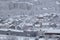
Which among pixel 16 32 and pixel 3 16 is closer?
pixel 16 32

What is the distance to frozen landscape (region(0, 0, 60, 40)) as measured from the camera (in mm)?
1327

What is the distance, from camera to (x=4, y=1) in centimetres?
198

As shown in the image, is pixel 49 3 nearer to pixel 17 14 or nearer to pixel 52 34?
pixel 17 14

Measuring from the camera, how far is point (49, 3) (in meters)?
1.99

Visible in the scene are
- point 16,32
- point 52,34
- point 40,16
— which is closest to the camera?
point 52,34

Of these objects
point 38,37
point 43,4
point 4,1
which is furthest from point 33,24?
point 4,1

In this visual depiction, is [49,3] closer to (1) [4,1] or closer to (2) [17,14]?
(2) [17,14]

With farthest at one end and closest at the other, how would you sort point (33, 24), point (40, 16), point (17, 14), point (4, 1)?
point (4, 1)
point (17, 14)
point (40, 16)
point (33, 24)

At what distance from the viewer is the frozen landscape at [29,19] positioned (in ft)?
4.36

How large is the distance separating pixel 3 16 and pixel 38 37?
0.70 meters

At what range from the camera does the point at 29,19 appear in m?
1.63

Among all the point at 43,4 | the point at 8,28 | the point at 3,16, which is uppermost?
the point at 43,4

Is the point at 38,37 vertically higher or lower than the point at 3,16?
lower

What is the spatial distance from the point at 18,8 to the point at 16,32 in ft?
2.04
